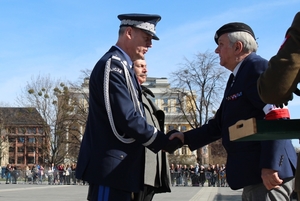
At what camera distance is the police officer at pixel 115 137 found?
388 centimetres

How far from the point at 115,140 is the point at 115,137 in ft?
0.08

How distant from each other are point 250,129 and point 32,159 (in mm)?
122660

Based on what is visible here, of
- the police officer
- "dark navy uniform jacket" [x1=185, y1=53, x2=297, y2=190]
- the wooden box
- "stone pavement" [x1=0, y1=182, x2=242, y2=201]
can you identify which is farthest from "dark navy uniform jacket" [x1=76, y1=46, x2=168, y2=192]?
"stone pavement" [x1=0, y1=182, x2=242, y2=201]

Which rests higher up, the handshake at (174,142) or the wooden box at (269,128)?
the handshake at (174,142)

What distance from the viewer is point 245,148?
3.69m

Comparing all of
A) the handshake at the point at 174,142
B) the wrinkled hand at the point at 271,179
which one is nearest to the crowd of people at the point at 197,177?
the handshake at the point at 174,142

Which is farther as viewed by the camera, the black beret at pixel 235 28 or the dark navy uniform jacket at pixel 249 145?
the black beret at pixel 235 28

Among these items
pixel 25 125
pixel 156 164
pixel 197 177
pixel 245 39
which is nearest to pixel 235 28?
pixel 245 39

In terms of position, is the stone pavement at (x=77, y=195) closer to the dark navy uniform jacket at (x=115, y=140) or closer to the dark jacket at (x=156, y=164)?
the dark jacket at (x=156, y=164)

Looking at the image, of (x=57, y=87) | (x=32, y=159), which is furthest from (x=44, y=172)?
(x=32, y=159)

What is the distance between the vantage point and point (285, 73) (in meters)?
2.31

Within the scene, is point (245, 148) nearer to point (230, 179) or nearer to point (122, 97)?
point (230, 179)

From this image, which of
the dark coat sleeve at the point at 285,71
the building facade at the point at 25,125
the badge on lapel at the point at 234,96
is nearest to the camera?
the dark coat sleeve at the point at 285,71

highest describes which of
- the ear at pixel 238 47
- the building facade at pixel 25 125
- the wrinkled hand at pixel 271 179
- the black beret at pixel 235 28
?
the building facade at pixel 25 125
